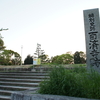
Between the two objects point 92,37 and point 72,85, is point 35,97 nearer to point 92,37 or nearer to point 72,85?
point 72,85

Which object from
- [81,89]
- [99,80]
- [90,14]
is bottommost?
[81,89]

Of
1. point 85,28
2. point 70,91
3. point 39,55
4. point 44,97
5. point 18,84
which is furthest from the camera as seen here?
point 39,55

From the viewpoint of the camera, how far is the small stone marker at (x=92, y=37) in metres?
5.95

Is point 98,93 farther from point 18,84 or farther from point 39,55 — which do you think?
point 39,55

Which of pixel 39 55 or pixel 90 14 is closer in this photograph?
pixel 90 14

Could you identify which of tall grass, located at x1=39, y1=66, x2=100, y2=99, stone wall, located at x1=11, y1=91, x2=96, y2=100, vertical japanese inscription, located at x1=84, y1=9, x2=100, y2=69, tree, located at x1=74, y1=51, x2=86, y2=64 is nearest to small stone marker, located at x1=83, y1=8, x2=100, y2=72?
vertical japanese inscription, located at x1=84, y1=9, x2=100, y2=69

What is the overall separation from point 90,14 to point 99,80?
4624 mm

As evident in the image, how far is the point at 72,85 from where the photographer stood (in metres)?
2.62

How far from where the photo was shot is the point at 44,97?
2.40 metres

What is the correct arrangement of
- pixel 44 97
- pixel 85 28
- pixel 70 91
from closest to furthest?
pixel 44 97
pixel 70 91
pixel 85 28

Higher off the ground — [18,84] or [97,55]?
[97,55]

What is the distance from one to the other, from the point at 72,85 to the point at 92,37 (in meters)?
4.13

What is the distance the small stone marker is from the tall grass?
3285 mm

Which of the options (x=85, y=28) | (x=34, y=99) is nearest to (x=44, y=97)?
(x=34, y=99)
